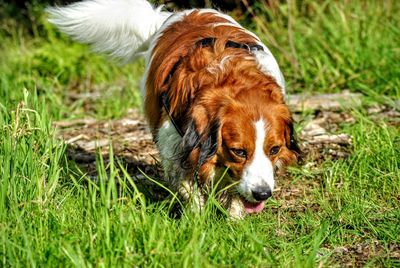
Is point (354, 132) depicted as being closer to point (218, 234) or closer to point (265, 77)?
point (265, 77)

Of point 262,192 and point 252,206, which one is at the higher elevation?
point 262,192

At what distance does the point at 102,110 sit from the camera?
7.16m

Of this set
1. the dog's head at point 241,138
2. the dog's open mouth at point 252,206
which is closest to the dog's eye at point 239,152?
the dog's head at point 241,138

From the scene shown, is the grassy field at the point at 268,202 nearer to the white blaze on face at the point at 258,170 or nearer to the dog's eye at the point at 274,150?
the white blaze on face at the point at 258,170

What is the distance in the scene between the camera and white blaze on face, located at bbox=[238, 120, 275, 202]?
12.2ft

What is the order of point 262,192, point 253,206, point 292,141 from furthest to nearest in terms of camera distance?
point 292,141 → point 253,206 → point 262,192

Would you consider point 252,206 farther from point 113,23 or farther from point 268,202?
point 113,23

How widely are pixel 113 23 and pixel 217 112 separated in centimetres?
182

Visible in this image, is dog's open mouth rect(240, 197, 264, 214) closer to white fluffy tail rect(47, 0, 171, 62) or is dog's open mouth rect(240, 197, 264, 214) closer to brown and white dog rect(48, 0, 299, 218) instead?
brown and white dog rect(48, 0, 299, 218)

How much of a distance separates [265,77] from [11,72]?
15.2 ft

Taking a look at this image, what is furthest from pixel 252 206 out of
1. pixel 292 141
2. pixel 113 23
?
pixel 113 23

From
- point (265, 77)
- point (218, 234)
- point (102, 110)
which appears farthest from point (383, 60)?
point (218, 234)

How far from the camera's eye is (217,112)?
12.4ft

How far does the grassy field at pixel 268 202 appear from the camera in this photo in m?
3.25
